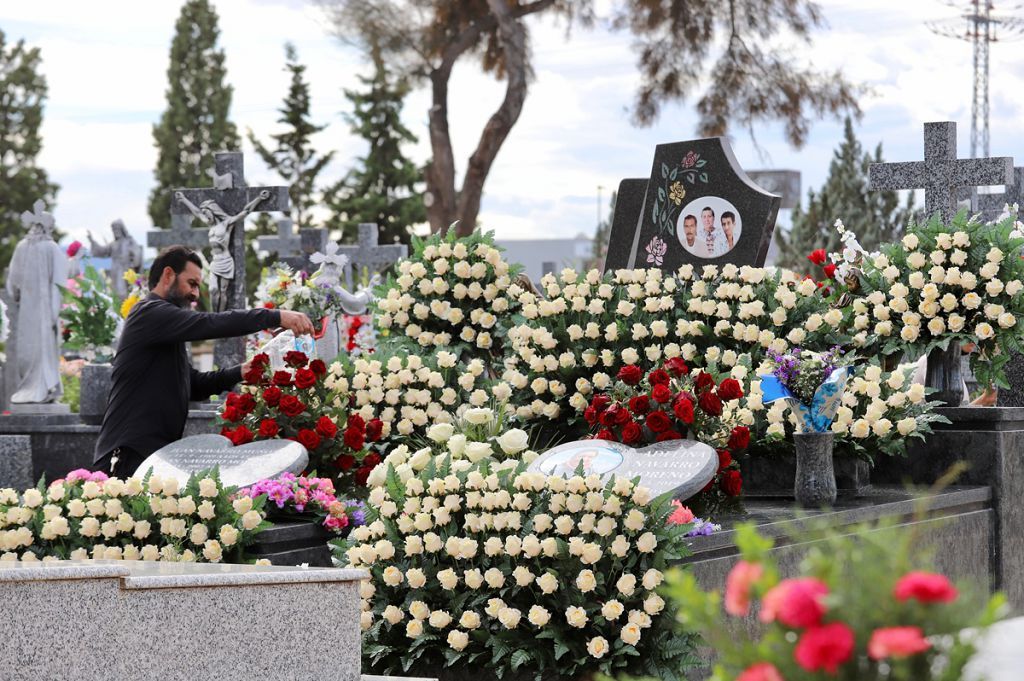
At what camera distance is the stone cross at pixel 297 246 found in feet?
59.1

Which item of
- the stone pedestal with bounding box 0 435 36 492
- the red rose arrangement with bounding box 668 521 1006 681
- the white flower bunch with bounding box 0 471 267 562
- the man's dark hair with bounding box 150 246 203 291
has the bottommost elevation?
the stone pedestal with bounding box 0 435 36 492

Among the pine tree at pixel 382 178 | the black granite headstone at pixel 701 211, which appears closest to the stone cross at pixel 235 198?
the black granite headstone at pixel 701 211

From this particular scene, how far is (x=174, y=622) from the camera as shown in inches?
162

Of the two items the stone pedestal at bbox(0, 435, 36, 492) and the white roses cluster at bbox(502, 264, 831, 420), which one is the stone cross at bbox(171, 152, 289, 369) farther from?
the white roses cluster at bbox(502, 264, 831, 420)

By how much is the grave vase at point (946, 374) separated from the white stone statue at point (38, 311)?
8959 mm

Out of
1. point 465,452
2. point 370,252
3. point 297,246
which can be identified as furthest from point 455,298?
point 370,252

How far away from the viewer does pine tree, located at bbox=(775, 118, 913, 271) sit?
1062 inches

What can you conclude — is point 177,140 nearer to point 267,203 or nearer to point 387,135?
point 387,135

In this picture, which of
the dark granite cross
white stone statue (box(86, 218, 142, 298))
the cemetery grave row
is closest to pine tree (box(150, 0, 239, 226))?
white stone statue (box(86, 218, 142, 298))

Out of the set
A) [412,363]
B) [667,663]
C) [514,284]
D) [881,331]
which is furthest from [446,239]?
[667,663]

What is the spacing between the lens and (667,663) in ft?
16.3

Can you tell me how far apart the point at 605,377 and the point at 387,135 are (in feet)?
103

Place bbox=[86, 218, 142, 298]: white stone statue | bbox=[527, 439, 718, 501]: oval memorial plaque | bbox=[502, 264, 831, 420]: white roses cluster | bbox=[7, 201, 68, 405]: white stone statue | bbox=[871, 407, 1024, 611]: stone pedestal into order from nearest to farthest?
bbox=[527, 439, 718, 501]: oval memorial plaque, bbox=[871, 407, 1024, 611]: stone pedestal, bbox=[502, 264, 831, 420]: white roses cluster, bbox=[7, 201, 68, 405]: white stone statue, bbox=[86, 218, 142, 298]: white stone statue

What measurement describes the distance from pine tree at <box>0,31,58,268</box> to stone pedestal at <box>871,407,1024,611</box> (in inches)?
1391
